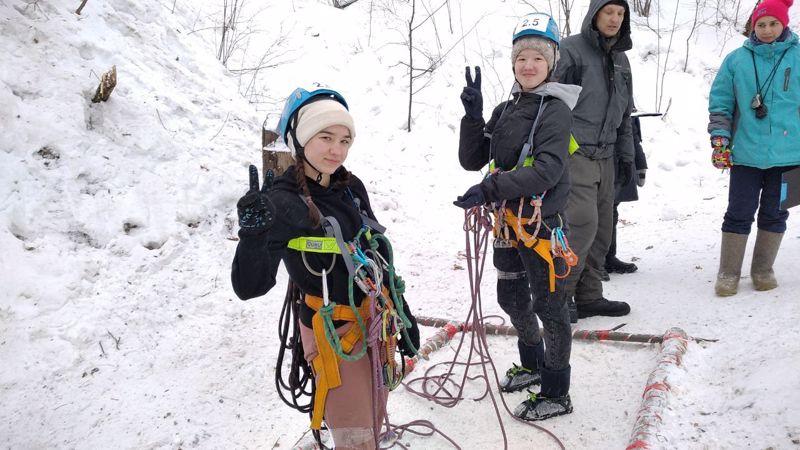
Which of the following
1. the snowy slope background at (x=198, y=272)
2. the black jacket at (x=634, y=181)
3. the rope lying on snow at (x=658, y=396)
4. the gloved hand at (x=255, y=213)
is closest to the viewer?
the gloved hand at (x=255, y=213)

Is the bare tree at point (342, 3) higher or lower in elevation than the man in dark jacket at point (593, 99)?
higher

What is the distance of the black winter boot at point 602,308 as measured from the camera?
388cm

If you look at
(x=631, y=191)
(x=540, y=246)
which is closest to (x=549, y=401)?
(x=540, y=246)

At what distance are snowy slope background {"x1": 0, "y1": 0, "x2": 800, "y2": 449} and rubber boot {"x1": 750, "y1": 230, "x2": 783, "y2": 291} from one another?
0.10 meters

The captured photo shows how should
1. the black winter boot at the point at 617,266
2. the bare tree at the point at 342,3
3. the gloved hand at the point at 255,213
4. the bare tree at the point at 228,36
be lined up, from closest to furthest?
1. the gloved hand at the point at 255,213
2. the black winter boot at the point at 617,266
3. the bare tree at the point at 228,36
4. the bare tree at the point at 342,3

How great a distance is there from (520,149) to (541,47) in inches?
18.7

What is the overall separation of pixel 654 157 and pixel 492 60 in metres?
3.12

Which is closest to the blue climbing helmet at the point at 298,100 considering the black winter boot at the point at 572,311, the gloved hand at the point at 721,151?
the black winter boot at the point at 572,311

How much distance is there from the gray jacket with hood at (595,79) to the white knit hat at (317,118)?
6.83 feet

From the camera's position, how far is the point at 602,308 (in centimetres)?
389

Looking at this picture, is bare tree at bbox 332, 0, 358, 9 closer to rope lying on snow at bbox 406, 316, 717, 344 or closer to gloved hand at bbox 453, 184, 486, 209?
rope lying on snow at bbox 406, 316, 717, 344

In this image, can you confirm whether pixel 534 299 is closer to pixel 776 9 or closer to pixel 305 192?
pixel 305 192

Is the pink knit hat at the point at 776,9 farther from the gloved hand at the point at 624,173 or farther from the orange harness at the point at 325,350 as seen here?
the orange harness at the point at 325,350

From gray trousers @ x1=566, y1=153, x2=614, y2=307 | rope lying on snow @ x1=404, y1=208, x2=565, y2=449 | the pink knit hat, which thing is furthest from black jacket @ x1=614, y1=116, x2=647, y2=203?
rope lying on snow @ x1=404, y1=208, x2=565, y2=449
